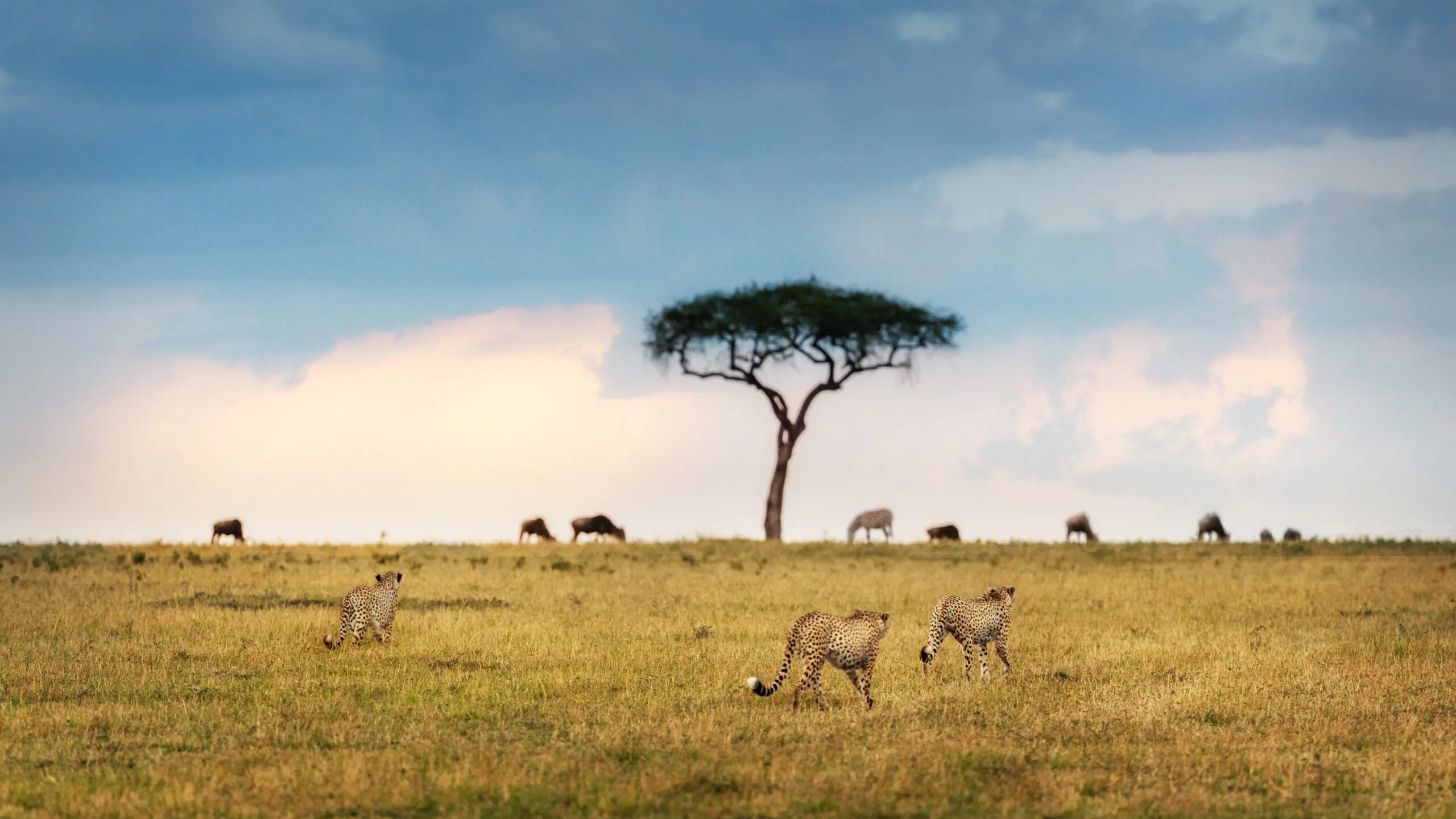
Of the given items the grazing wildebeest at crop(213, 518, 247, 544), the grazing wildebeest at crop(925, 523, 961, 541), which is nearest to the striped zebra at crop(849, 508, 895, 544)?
the grazing wildebeest at crop(925, 523, 961, 541)

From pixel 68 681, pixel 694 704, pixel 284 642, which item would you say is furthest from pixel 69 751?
pixel 284 642

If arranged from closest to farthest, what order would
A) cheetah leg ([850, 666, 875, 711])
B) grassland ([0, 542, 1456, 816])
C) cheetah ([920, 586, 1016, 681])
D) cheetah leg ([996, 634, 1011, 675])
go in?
1. grassland ([0, 542, 1456, 816])
2. cheetah leg ([850, 666, 875, 711])
3. cheetah ([920, 586, 1016, 681])
4. cheetah leg ([996, 634, 1011, 675])

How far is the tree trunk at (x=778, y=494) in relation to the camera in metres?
62.7

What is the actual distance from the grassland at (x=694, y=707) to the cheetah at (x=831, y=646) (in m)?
0.38

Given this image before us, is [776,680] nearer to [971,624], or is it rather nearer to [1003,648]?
[971,624]

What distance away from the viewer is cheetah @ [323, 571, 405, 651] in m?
21.1

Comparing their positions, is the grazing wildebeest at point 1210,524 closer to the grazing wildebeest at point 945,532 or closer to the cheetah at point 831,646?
the grazing wildebeest at point 945,532

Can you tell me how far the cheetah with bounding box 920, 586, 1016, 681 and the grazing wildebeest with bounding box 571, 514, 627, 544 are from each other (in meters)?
55.3

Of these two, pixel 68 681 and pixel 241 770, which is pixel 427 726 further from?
pixel 68 681

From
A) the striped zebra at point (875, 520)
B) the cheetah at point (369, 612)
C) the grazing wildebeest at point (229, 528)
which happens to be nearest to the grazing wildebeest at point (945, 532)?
the striped zebra at point (875, 520)

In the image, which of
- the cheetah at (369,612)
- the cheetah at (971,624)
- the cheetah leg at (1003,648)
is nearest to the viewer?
the cheetah at (971,624)

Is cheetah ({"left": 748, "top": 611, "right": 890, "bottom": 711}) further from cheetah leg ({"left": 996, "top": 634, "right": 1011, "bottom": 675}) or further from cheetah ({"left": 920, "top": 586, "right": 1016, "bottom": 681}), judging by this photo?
cheetah leg ({"left": 996, "top": 634, "right": 1011, "bottom": 675})

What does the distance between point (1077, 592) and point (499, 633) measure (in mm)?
14255

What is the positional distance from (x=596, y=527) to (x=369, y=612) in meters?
52.1
